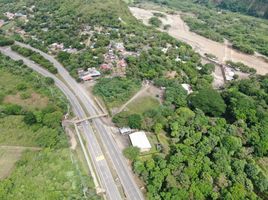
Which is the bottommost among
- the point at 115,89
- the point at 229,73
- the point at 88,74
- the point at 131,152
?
the point at 229,73

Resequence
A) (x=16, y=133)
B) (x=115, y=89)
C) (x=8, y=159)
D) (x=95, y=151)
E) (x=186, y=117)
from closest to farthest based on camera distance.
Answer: (x=8, y=159) → (x=95, y=151) → (x=16, y=133) → (x=186, y=117) → (x=115, y=89)

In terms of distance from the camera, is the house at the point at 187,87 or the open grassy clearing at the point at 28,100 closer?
the open grassy clearing at the point at 28,100

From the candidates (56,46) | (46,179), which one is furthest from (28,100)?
(56,46)

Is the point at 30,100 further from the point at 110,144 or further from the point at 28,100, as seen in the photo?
the point at 110,144

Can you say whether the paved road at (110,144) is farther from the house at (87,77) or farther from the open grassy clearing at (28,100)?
the open grassy clearing at (28,100)

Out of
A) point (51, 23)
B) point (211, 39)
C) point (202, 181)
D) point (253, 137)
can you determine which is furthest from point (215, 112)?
point (51, 23)

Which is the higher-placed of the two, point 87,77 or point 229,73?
point 87,77

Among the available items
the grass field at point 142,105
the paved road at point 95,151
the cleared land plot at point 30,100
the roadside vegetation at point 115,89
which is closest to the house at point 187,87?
the grass field at point 142,105
